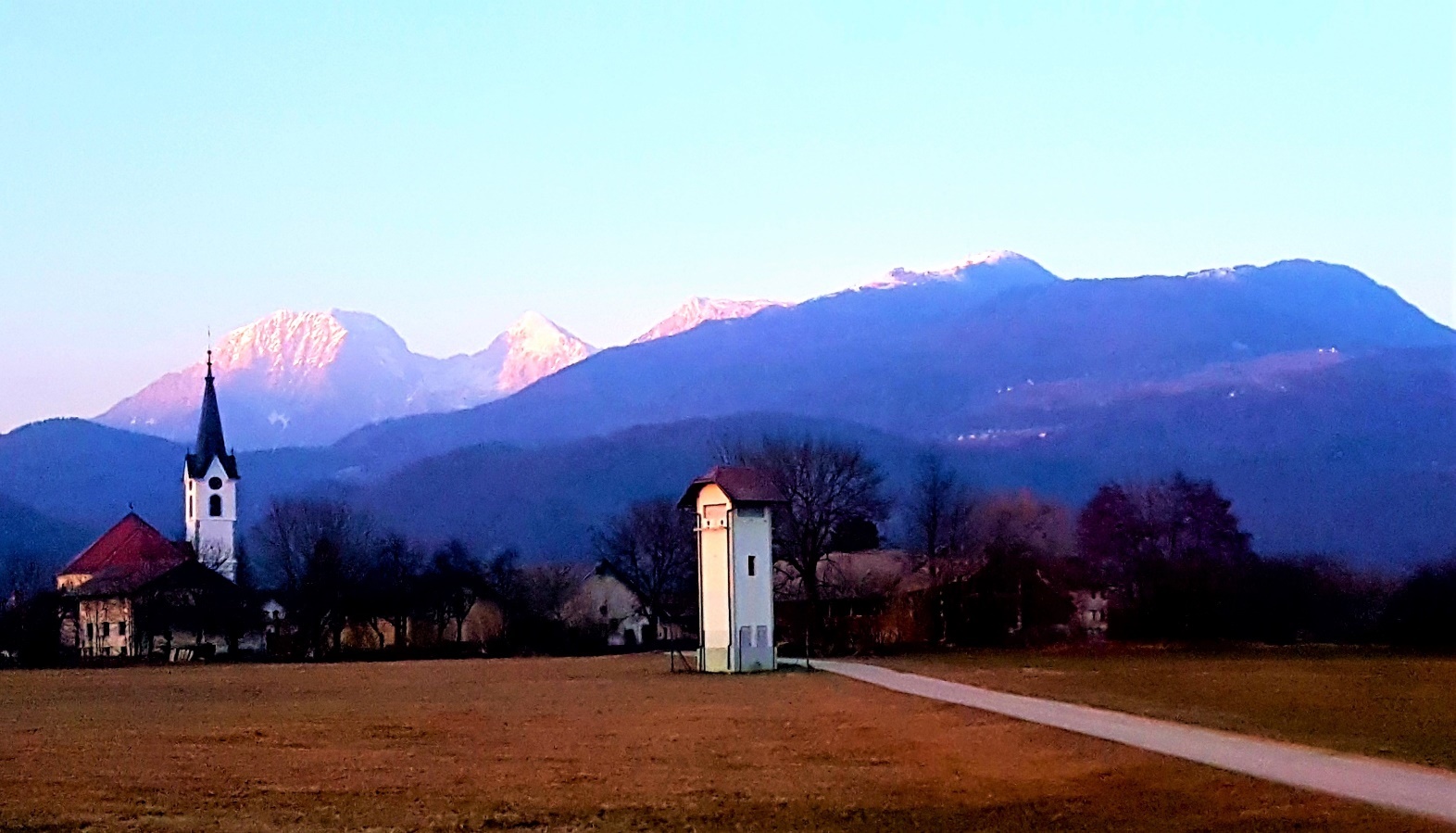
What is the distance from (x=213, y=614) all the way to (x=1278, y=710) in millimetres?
67361

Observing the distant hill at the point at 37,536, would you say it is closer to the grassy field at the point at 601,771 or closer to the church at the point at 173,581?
the church at the point at 173,581

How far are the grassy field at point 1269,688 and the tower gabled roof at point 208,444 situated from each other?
6384cm

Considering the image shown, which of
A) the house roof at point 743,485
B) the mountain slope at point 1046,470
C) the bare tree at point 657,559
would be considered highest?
the mountain slope at point 1046,470

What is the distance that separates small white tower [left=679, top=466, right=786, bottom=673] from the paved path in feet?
68.5

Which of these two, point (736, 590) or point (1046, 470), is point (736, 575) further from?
point (1046, 470)

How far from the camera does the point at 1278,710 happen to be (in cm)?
3072

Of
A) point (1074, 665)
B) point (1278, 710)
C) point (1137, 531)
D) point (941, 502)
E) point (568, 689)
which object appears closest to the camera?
point (1278, 710)

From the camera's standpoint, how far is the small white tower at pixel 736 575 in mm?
55281

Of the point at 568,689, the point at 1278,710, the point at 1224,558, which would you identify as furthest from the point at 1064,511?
the point at 1278,710

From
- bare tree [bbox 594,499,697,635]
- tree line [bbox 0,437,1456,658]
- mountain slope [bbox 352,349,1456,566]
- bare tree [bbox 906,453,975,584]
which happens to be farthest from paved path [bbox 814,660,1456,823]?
mountain slope [bbox 352,349,1456,566]

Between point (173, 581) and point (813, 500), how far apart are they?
1402 inches

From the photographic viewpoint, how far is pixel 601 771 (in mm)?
22344

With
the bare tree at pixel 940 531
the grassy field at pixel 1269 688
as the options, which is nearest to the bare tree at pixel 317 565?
the bare tree at pixel 940 531

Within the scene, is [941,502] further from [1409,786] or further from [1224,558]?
[1409,786]
